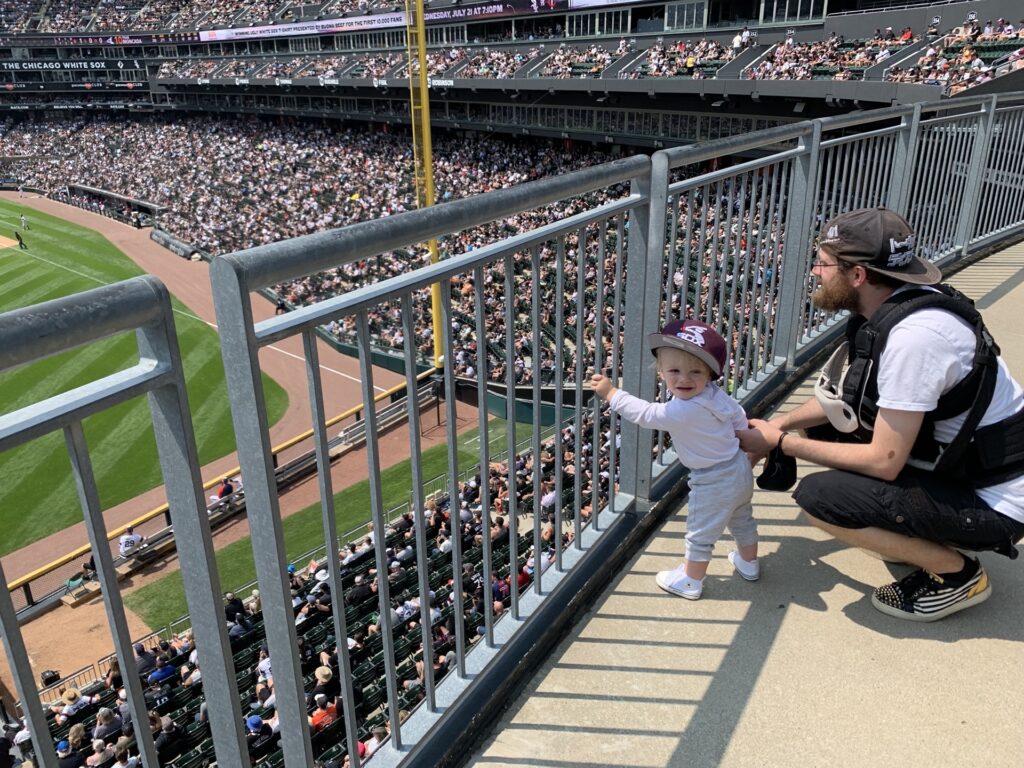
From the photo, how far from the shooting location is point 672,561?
2770mm

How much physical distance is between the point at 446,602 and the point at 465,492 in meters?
2.24

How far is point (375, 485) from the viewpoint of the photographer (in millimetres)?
1582

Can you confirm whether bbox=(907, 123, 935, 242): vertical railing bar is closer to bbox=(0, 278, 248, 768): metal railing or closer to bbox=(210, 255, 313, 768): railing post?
bbox=(210, 255, 313, 768): railing post

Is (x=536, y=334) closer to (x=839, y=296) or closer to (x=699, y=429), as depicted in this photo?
(x=699, y=429)

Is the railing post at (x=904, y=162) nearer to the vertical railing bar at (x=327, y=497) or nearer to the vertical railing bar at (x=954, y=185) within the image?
the vertical railing bar at (x=954, y=185)

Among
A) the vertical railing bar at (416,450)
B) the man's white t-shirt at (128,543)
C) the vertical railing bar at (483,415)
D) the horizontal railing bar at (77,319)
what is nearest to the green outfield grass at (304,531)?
the man's white t-shirt at (128,543)

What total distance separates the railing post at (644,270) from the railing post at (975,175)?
4.81 m

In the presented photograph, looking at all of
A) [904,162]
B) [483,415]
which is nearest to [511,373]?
[483,415]

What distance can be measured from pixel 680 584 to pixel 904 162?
371cm

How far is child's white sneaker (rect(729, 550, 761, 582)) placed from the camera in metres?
2.65

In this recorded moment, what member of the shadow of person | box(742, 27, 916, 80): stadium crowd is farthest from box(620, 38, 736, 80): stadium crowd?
the shadow of person

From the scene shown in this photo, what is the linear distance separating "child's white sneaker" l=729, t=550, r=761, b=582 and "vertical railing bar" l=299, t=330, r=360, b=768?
1.51 meters

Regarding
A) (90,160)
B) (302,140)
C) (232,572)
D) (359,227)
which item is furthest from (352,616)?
(90,160)

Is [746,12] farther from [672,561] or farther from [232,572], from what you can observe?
[672,561]
